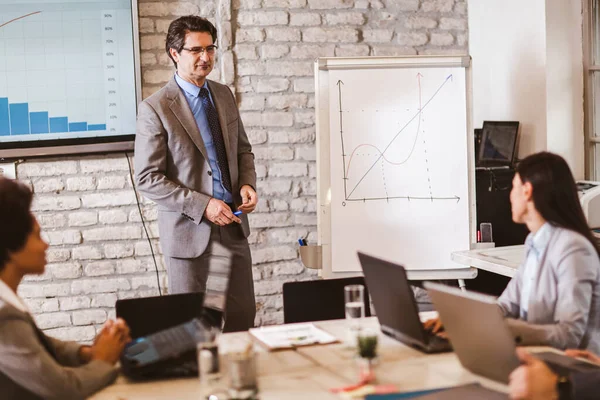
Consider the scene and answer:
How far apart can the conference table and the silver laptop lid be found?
37 millimetres

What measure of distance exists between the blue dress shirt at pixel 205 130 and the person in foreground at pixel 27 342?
138cm

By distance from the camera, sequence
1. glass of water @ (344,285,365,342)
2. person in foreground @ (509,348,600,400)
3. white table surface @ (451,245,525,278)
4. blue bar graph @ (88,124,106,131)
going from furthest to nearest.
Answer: blue bar graph @ (88,124,106,131), white table surface @ (451,245,525,278), glass of water @ (344,285,365,342), person in foreground @ (509,348,600,400)

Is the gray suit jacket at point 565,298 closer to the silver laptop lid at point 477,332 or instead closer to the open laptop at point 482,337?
the open laptop at point 482,337

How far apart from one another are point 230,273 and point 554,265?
159 cm

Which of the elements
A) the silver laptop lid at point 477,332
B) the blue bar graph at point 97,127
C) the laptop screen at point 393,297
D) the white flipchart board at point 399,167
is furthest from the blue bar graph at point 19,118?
the silver laptop lid at point 477,332

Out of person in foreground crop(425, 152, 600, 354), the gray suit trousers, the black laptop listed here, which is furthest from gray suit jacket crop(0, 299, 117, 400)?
the gray suit trousers

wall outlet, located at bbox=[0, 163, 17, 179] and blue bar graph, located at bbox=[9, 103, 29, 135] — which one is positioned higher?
blue bar graph, located at bbox=[9, 103, 29, 135]

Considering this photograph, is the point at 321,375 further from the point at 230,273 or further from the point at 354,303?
the point at 230,273

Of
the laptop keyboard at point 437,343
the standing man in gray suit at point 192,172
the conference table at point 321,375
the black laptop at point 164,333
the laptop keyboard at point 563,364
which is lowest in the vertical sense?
the conference table at point 321,375

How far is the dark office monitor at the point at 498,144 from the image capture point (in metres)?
4.05

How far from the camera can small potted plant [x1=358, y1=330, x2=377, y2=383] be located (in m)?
1.84

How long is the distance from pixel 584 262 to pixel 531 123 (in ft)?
6.98

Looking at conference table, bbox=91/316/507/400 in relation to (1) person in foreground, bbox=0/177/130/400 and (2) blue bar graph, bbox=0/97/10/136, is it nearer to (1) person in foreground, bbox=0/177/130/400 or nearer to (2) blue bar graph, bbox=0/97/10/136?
(1) person in foreground, bbox=0/177/130/400

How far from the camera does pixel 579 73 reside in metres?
3.99
